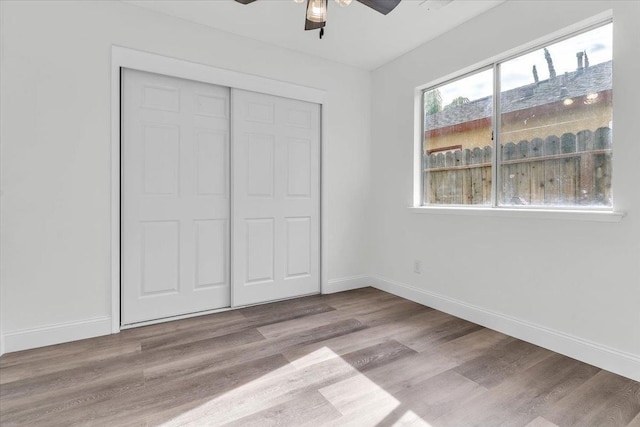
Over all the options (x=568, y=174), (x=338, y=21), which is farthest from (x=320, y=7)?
(x=568, y=174)

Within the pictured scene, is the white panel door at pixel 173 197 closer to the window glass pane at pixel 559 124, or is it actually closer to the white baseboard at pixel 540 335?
the white baseboard at pixel 540 335

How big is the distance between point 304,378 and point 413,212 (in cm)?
205

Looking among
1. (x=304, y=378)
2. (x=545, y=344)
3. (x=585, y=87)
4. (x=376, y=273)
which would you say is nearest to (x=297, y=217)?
(x=376, y=273)

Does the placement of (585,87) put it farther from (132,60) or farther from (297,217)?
(132,60)

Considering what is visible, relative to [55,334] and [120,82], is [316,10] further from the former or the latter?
[55,334]

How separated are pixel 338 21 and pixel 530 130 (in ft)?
5.98

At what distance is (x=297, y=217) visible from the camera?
345 cm

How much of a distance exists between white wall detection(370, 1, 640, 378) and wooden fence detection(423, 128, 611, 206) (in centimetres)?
15

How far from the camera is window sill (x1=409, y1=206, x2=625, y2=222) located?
1.96m

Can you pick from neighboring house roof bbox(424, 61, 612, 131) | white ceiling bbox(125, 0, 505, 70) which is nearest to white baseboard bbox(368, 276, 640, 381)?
neighboring house roof bbox(424, 61, 612, 131)

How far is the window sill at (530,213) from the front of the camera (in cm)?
196

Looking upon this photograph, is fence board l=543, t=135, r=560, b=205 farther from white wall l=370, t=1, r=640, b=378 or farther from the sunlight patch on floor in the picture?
the sunlight patch on floor

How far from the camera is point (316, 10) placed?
1752mm

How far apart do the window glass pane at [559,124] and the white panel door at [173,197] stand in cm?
250
